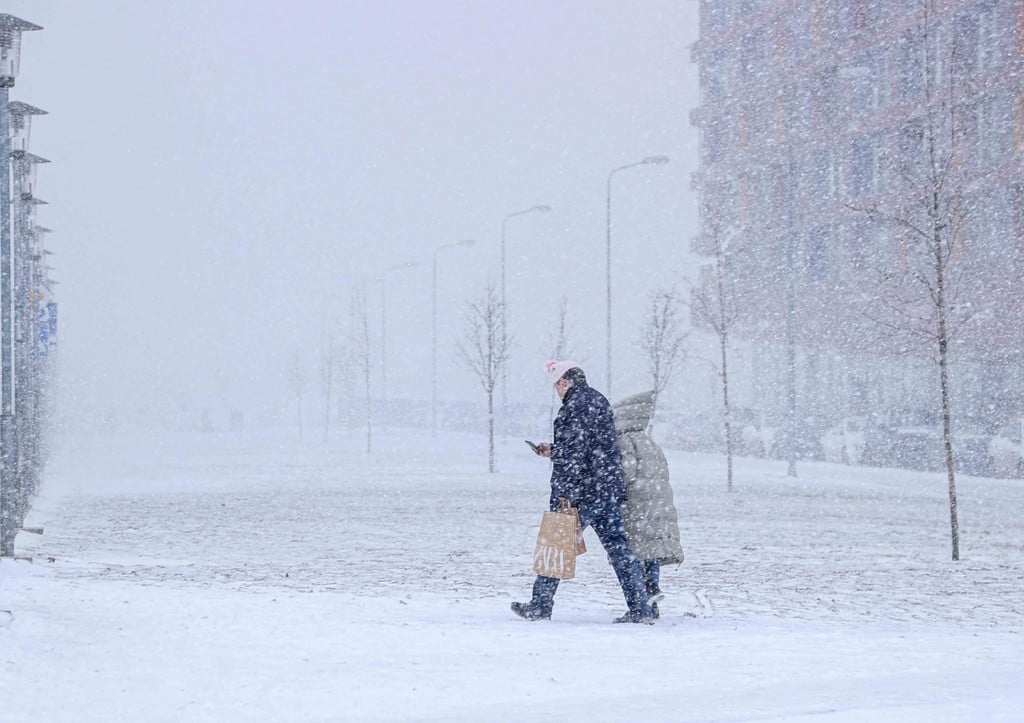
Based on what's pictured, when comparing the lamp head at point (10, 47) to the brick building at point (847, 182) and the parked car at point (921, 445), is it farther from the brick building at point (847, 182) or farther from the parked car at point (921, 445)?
the parked car at point (921, 445)

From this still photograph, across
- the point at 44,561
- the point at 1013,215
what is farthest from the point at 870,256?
the point at 44,561

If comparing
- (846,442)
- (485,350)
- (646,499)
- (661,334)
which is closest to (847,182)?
(846,442)

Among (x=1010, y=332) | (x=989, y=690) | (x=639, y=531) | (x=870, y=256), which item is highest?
(x=870, y=256)

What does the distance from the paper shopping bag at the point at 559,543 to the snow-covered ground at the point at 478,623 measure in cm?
36

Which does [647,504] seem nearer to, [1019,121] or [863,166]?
[1019,121]

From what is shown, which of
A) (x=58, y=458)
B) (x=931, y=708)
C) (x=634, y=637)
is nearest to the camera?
(x=931, y=708)

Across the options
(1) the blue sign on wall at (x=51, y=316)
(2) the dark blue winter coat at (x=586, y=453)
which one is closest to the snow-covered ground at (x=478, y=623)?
(2) the dark blue winter coat at (x=586, y=453)

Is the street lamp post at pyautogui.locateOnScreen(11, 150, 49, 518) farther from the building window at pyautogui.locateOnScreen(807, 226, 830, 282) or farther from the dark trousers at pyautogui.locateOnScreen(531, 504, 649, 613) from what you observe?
the building window at pyautogui.locateOnScreen(807, 226, 830, 282)

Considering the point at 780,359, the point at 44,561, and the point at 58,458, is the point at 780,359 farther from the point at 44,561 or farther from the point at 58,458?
the point at 44,561

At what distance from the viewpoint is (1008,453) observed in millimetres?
32031

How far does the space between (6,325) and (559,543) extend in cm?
668

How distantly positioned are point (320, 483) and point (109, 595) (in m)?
18.6

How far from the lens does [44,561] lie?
12.8 metres

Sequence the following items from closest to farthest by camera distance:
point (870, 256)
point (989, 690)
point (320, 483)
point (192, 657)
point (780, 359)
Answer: point (989, 690)
point (192, 657)
point (320, 483)
point (870, 256)
point (780, 359)
